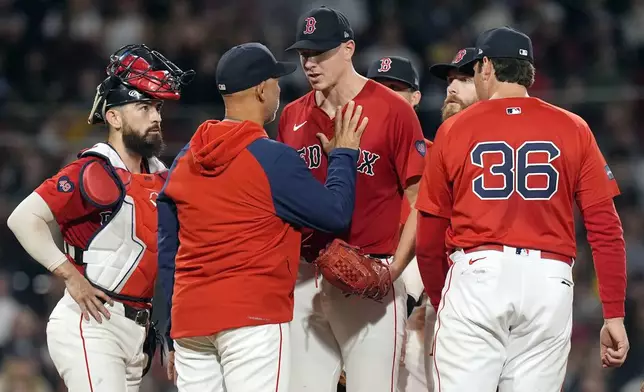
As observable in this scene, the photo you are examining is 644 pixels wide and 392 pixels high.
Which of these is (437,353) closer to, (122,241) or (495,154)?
(495,154)

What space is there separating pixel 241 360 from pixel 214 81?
754cm

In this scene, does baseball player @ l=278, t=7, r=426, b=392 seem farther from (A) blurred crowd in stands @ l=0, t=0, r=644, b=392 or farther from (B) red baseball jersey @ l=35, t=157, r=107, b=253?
(A) blurred crowd in stands @ l=0, t=0, r=644, b=392

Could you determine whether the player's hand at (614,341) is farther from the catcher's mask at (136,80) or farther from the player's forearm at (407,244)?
the catcher's mask at (136,80)

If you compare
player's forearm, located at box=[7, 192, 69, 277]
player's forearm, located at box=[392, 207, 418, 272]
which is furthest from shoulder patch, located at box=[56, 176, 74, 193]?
player's forearm, located at box=[392, 207, 418, 272]

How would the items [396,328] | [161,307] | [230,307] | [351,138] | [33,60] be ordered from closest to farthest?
[230,307] < [351,138] < [396,328] < [161,307] < [33,60]

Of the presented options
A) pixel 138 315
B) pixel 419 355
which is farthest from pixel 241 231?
pixel 419 355

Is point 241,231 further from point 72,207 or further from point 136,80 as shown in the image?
point 136,80

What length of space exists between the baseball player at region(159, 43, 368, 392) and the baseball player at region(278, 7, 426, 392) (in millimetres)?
553

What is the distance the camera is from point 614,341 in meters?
4.73

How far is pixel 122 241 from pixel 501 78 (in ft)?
6.55

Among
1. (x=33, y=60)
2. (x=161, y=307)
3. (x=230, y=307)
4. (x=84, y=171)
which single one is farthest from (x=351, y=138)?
(x=33, y=60)

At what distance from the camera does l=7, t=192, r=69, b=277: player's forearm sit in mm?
5199

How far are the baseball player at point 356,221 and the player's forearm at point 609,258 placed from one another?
3.27 ft

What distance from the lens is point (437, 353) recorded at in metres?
4.76
